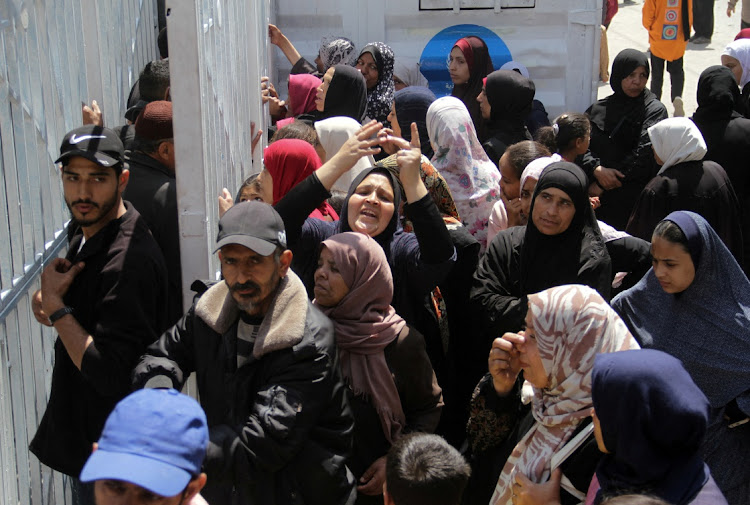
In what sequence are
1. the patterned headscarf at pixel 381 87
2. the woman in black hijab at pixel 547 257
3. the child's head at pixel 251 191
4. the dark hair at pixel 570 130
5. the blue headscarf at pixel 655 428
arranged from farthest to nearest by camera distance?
the patterned headscarf at pixel 381 87
the dark hair at pixel 570 130
the child's head at pixel 251 191
the woman in black hijab at pixel 547 257
the blue headscarf at pixel 655 428

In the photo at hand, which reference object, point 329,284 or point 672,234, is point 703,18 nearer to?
point 672,234

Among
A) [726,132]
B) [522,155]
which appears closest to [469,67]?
[726,132]

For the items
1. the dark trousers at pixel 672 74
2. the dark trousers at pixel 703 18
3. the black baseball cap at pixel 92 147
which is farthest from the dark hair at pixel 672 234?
the dark trousers at pixel 703 18

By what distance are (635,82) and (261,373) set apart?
4.29m

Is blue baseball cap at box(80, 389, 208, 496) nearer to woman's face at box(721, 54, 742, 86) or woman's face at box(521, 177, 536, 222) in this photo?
woman's face at box(521, 177, 536, 222)

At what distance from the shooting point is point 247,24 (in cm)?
461

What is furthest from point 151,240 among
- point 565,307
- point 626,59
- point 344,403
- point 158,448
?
point 626,59

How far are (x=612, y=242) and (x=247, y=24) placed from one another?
7.44 ft

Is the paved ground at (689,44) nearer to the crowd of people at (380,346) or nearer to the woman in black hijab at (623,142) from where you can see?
the woman in black hijab at (623,142)

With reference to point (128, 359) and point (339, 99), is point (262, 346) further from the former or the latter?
point (339, 99)

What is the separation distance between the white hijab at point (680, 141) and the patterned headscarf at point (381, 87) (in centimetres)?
200

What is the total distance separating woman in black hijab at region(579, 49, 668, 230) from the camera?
18.1 ft

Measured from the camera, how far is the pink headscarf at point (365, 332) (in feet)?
8.94

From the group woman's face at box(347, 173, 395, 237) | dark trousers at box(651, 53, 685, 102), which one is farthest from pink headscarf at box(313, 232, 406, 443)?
dark trousers at box(651, 53, 685, 102)
